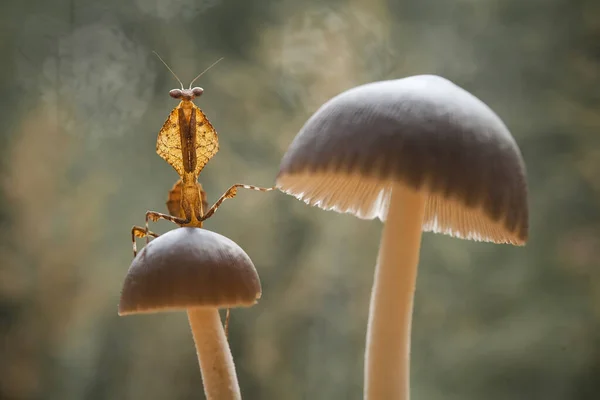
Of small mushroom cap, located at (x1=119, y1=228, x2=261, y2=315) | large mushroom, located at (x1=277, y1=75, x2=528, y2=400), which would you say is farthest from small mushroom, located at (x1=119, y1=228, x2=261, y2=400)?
large mushroom, located at (x1=277, y1=75, x2=528, y2=400)

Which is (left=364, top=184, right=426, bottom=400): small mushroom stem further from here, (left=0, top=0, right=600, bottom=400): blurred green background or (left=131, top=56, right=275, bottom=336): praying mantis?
(left=0, top=0, right=600, bottom=400): blurred green background

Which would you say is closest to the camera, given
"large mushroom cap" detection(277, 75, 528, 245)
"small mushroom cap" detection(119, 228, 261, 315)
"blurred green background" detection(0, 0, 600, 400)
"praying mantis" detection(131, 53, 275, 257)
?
"large mushroom cap" detection(277, 75, 528, 245)

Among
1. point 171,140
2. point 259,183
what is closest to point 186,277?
point 171,140

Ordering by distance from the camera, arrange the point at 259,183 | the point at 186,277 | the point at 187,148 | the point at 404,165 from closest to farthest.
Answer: the point at 404,165
the point at 186,277
the point at 187,148
the point at 259,183

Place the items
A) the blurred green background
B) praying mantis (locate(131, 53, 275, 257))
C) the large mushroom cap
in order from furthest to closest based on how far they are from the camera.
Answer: the blurred green background → praying mantis (locate(131, 53, 275, 257)) → the large mushroom cap

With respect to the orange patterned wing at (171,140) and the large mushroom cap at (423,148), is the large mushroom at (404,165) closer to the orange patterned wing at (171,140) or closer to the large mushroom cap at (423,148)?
the large mushroom cap at (423,148)

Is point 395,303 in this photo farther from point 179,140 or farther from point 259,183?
point 259,183

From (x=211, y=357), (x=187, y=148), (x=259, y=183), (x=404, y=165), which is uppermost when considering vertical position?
(x=259, y=183)
